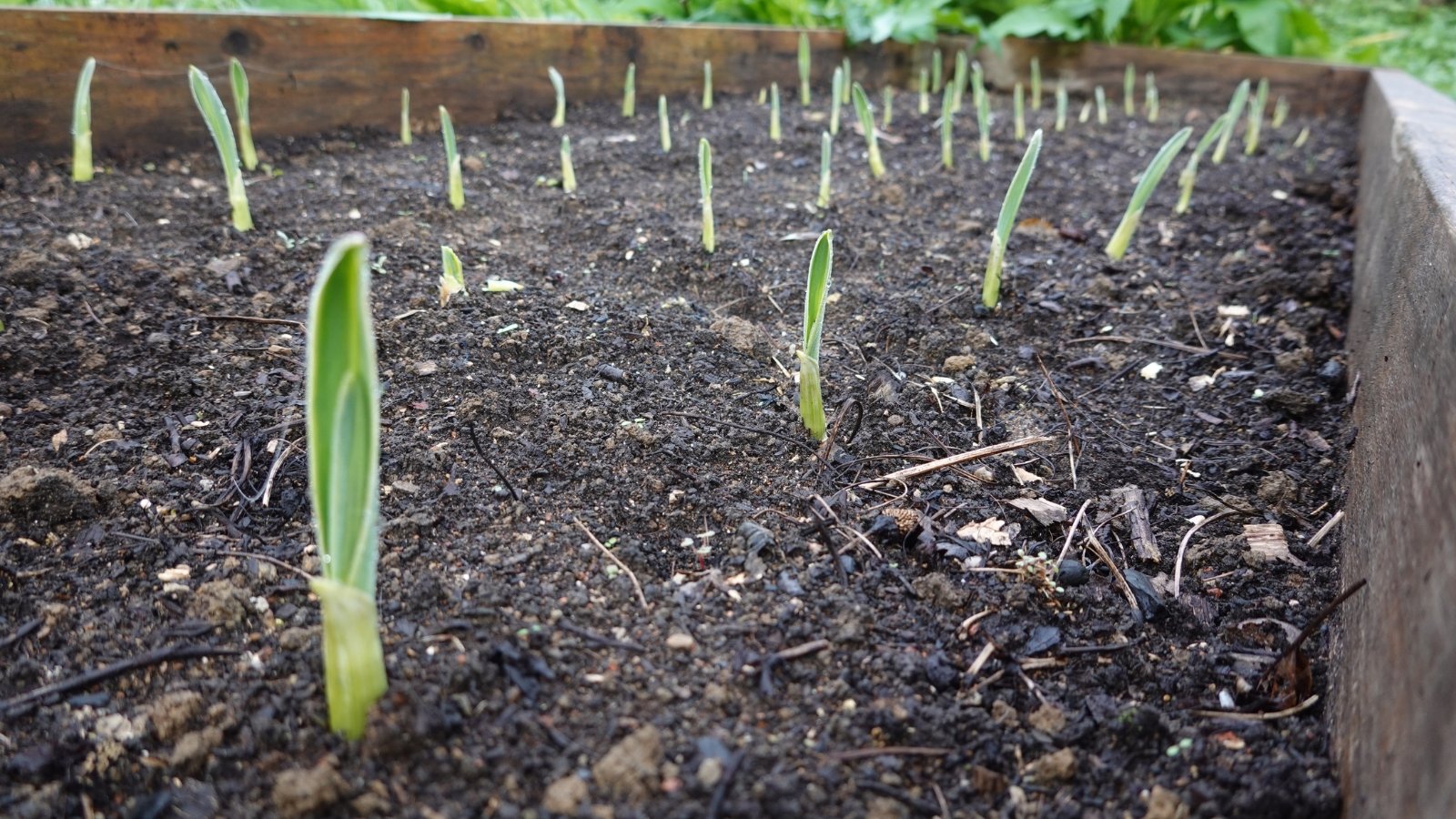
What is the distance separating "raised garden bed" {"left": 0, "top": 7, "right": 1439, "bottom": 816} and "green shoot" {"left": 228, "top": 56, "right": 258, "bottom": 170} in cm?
12

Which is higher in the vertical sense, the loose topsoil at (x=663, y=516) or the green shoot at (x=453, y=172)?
the green shoot at (x=453, y=172)

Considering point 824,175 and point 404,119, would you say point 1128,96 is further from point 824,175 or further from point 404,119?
point 404,119

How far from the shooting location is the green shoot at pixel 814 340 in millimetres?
1198

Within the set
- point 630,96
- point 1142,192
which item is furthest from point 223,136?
point 1142,192

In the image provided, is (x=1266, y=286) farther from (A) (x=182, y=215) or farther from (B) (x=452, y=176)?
(A) (x=182, y=215)

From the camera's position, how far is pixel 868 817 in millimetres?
817

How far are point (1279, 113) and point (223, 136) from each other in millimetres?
3744

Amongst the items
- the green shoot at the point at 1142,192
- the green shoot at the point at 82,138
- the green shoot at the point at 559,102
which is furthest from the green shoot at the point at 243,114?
the green shoot at the point at 1142,192

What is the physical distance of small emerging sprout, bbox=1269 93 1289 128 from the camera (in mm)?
3547

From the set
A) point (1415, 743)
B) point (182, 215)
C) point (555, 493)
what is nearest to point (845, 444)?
point (555, 493)

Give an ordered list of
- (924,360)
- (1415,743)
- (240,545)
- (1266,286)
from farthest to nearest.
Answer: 1. (1266,286)
2. (924,360)
3. (240,545)
4. (1415,743)

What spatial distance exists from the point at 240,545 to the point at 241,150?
162 centimetres

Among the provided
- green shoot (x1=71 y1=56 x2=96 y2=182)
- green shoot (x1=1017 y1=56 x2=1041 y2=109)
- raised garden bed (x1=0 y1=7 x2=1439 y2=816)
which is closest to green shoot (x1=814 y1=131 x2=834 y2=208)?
raised garden bed (x1=0 y1=7 x2=1439 y2=816)

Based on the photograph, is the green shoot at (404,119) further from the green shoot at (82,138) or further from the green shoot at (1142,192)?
the green shoot at (1142,192)
